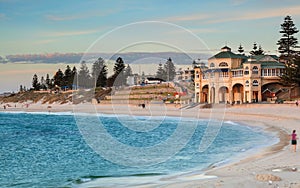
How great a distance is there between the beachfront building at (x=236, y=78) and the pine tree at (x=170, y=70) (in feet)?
227

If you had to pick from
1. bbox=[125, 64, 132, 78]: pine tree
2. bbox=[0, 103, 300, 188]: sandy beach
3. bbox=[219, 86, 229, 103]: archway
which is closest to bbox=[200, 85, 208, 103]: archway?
bbox=[219, 86, 229, 103]: archway

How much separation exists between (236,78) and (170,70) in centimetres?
7919

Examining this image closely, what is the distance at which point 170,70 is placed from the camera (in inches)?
5822

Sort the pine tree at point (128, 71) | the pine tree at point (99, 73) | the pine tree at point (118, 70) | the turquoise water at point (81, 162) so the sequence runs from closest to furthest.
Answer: the turquoise water at point (81, 162) → the pine tree at point (118, 70) → the pine tree at point (99, 73) → the pine tree at point (128, 71)

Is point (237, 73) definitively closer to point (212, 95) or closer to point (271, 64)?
point (271, 64)

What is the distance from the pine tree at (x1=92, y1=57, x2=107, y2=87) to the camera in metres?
128

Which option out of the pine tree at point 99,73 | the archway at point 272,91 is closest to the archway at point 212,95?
the archway at point 272,91

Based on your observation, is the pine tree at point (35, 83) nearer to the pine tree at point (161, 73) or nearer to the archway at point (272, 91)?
the pine tree at point (161, 73)

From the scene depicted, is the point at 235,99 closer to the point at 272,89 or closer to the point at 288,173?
the point at 272,89

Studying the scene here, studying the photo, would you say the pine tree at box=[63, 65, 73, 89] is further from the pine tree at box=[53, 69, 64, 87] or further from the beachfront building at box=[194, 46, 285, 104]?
the beachfront building at box=[194, 46, 285, 104]

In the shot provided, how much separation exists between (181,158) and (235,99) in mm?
47914

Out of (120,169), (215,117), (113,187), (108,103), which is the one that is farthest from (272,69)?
(113,187)

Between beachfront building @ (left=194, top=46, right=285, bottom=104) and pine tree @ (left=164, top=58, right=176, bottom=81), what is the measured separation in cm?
6934

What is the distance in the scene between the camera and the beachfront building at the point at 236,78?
2616 inches
